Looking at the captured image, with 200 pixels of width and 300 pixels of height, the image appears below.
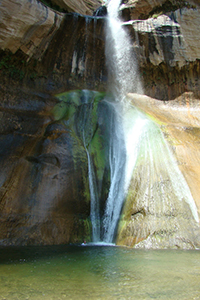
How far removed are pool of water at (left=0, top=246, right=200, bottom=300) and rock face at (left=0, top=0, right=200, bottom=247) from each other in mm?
2473

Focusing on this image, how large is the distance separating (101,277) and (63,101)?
31.7ft

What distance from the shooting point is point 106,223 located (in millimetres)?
8758

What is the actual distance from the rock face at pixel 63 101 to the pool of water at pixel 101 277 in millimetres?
2473

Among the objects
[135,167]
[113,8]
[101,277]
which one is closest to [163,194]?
[135,167]

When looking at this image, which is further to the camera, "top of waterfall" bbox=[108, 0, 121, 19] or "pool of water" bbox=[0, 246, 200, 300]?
"top of waterfall" bbox=[108, 0, 121, 19]

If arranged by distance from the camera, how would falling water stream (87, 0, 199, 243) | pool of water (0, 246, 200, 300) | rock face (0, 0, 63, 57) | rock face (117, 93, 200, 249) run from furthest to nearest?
1. rock face (0, 0, 63, 57)
2. falling water stream (87, 0, 199, 243)
3. rock face (117, 93, 200, 249)
4. pool of water (0, 246, 200, 300)

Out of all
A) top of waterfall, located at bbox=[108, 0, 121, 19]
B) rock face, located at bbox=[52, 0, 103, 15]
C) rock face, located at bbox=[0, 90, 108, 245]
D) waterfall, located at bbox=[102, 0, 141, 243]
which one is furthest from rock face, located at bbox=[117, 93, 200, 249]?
top of waterfall, located at bbox=[108, 0, 121, 19]

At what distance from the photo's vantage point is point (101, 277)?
148 inches

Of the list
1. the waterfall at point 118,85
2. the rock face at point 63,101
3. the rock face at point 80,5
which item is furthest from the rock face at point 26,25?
the waterfall at point 118,85

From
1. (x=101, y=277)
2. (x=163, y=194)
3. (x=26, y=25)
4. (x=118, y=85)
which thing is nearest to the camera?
(x=101, y=277)

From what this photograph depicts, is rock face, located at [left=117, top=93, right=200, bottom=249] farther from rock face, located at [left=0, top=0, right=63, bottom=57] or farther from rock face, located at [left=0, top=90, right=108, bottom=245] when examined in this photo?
rock face, located at [left=0, top=0, right=63, bottom=57]

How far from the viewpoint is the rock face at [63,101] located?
8.33 meters

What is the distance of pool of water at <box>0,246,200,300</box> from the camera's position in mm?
3005

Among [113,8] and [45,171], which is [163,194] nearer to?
[45,171]
